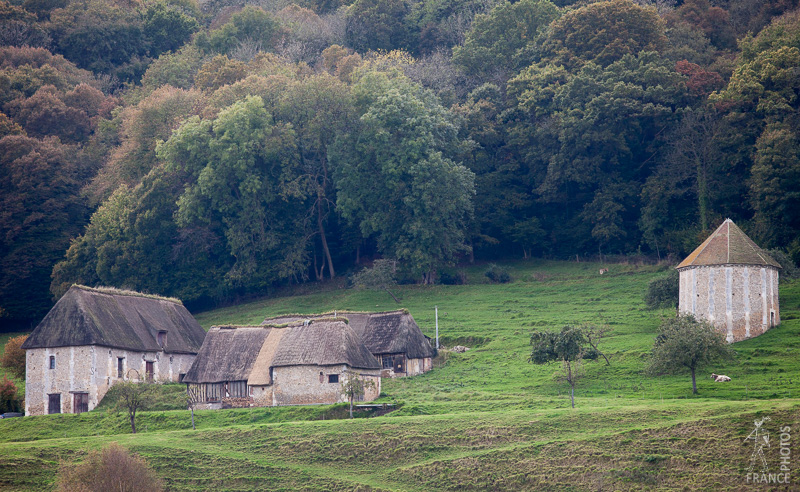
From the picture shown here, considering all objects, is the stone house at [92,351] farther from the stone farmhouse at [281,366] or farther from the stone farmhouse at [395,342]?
the stone farmhouse at [395,342]

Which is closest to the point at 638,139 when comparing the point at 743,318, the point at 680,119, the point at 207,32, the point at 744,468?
the point at 680,119

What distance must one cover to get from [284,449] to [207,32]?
7792 cm

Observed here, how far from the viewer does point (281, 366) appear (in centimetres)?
5047

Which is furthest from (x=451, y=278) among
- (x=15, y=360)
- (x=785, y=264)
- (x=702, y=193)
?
(x=15, y=360)

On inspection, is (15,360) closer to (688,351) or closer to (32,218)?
(32,218)

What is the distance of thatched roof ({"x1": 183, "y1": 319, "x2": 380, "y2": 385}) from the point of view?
50375 mm

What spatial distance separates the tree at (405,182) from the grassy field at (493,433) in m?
16.4

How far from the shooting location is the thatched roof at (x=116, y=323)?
54.0 metres

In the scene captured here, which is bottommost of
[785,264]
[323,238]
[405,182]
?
[785,264]

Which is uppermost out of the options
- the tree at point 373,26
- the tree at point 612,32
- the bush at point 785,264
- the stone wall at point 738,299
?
the tree at point 373,26

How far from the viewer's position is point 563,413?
40.4m

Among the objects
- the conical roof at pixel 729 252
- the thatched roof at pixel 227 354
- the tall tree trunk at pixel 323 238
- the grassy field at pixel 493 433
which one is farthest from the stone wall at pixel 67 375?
the conical roof at pixel 729 252

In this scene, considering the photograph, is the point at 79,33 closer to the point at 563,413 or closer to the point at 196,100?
the point at 196,100

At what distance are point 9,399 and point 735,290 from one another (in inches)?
1671
